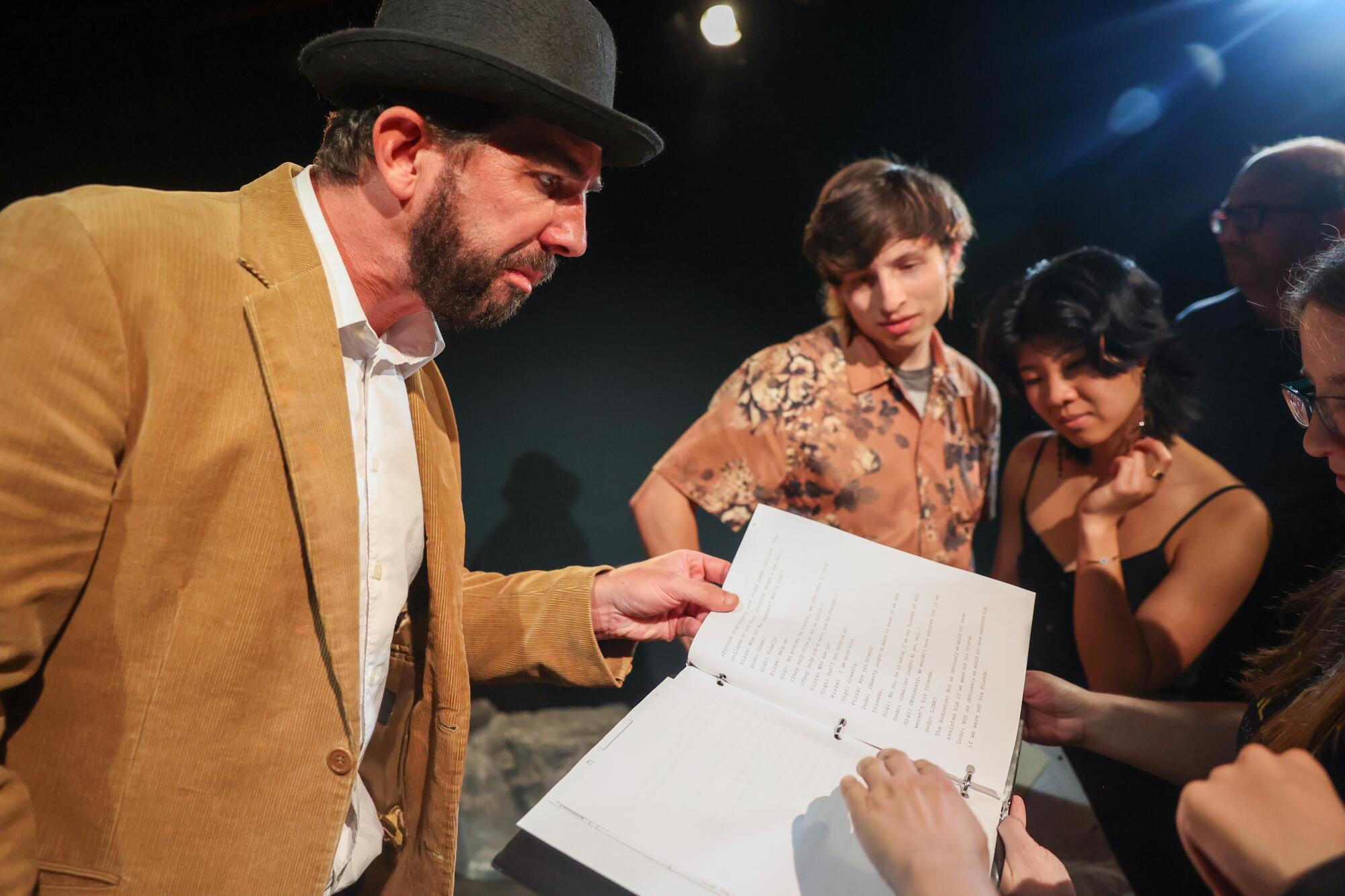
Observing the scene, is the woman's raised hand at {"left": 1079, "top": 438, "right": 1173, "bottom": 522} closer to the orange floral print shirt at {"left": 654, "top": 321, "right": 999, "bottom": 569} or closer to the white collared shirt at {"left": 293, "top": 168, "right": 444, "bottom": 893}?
the orange floral print shirt at {"left": 654, "top": 321, "right": 999, "bottom": 569}

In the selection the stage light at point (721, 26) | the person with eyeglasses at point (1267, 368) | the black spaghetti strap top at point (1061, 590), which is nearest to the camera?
the person with eyeglasses at point (1267, 368)

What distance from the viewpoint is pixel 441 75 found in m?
0.92

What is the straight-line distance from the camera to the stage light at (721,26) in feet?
5.83

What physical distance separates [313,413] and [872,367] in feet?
4.14

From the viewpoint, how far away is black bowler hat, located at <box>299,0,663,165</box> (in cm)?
92

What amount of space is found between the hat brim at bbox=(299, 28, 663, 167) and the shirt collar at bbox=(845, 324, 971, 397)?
3.00ft

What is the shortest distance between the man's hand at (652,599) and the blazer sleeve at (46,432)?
29.0 inches

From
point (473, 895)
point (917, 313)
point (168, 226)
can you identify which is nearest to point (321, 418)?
point (168, 226)

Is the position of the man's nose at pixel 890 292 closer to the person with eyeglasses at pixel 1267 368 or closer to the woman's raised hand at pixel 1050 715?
the person with eyeglasses at pixel 1267 368

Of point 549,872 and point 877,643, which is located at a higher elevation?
point 877,643

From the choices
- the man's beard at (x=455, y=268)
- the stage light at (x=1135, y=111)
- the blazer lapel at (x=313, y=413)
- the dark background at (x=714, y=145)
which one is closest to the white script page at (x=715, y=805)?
the blazer lapel at (x=313, y=413)

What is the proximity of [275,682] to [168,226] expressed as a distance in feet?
1.86

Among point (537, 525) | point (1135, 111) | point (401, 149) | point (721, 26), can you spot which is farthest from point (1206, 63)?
point (537, 525)

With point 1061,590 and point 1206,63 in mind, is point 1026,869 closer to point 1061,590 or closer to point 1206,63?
point 1061,590
